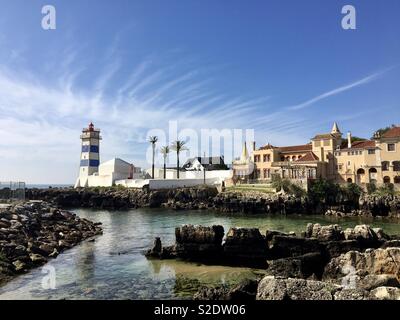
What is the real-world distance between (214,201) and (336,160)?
23.4m

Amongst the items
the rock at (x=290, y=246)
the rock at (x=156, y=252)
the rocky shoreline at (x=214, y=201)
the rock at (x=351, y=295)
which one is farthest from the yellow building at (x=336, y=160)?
the rock at (x=351, y=295)

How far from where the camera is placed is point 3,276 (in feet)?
62.2

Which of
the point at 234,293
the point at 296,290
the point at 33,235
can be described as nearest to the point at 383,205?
the point at 234,293

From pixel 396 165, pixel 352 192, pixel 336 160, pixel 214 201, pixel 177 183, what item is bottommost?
pixel 214 201

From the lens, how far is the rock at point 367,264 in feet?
53.9

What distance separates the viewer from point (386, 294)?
11.3 meters

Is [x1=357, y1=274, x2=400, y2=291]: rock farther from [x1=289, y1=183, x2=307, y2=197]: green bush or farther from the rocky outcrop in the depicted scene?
[x1=289, y1=183, x2=307, y2=197]: green bush

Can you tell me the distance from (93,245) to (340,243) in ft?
60.7

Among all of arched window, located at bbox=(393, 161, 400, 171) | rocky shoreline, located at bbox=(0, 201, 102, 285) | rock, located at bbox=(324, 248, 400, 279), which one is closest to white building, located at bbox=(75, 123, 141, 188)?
rocky shoreline, located at bbox=(0, 201, 102, 285)

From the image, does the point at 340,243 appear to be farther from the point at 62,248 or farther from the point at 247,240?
the point at 62,248

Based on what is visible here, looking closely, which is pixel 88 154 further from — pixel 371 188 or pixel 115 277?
pixel 115 277

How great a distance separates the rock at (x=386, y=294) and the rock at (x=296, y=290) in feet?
3.68

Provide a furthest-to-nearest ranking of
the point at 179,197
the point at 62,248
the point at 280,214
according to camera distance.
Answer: the point at 179,197 → the point at 280,214 → the point at 62,248
